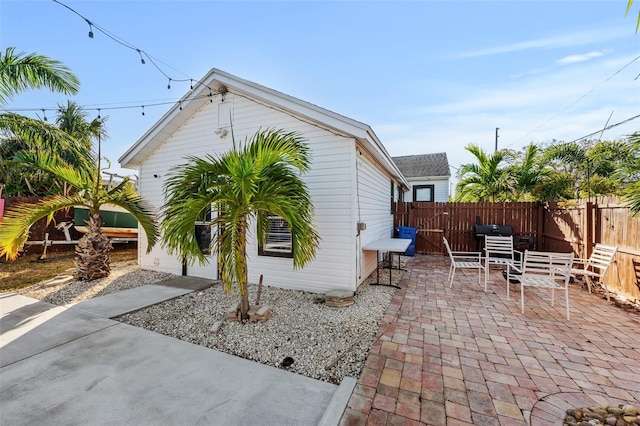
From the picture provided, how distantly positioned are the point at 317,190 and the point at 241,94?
2.83 m

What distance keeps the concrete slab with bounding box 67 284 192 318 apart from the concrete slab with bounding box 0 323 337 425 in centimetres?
124

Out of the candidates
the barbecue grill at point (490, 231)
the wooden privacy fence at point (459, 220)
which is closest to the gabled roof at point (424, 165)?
the wooden privacy fence at point (459, 220)

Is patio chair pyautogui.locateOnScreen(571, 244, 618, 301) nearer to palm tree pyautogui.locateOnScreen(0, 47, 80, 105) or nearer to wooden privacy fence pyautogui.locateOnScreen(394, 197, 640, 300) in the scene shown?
Result: wooden privacy fence pyautogui.locateOnScreen(394, 197, 640, 300)

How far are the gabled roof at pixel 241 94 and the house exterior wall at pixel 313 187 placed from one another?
140 millimetres

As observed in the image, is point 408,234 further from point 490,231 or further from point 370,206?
point 370,206

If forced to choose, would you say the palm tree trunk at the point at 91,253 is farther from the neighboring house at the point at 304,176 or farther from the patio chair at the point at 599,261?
the patio chair at the point at 599,261

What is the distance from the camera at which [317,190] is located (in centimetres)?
526

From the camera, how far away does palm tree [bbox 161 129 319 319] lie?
327cm

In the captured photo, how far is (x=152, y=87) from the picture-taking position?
676cm

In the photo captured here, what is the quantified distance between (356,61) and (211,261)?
6908 mm

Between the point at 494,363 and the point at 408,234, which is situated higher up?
the point at 408,234

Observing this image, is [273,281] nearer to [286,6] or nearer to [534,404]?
[534,404]

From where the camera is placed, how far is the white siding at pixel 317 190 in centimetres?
500

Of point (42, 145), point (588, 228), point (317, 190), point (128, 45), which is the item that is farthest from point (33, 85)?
point (588, 228)
